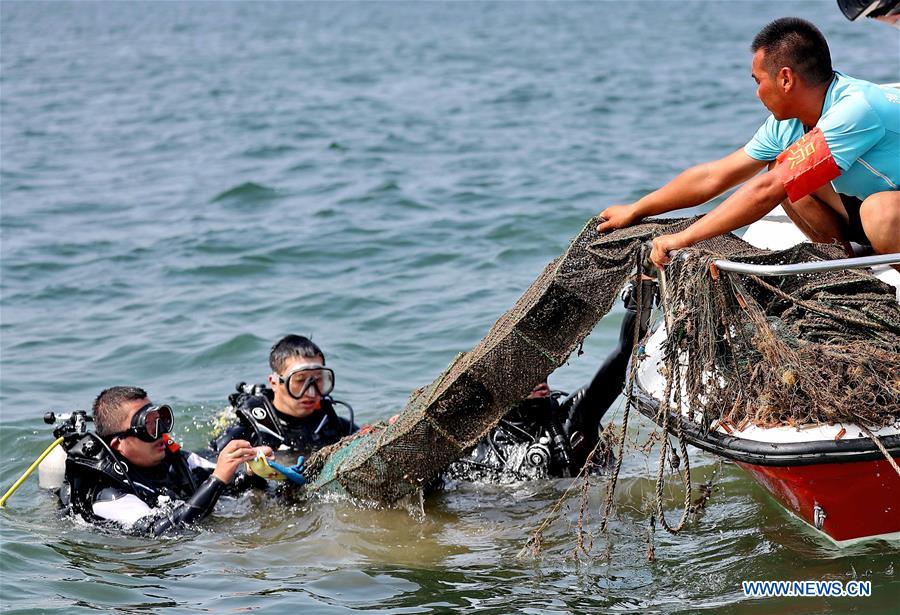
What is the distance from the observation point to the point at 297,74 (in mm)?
26250

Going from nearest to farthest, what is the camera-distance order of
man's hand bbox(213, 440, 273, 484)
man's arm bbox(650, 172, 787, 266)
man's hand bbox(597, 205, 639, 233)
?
man's arm bbox(650, 172, 787, 266) < man's hand bbox(597, 205, 639, 233) < man's hand bbox(213, 440, 273, 484)

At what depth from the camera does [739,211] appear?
446 centimetres

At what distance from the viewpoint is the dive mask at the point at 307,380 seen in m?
6.09

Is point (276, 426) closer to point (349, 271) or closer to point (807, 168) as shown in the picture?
point (807, 168)

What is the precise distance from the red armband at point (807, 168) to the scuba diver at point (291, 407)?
8.86 ft

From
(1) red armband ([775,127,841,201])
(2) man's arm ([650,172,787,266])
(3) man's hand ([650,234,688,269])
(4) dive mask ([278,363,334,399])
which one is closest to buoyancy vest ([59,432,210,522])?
(4) dive mask ([278,363,334,399])

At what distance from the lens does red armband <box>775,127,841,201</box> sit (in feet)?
14.7

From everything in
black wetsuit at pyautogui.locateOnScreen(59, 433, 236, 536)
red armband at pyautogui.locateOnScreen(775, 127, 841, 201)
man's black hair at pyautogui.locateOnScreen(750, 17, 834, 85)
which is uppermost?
man's black hair at pyautogui.locateOnScreen(750, 17, 834, 85)

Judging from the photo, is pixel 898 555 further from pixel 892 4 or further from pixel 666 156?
pixel 666 156

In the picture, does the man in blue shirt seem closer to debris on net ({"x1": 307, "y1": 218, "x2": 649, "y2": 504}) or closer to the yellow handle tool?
debris on net ({"x1": 307, "y1": 218, "x2": 649, "y2": 504})

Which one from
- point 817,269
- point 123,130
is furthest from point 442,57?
point 817,269

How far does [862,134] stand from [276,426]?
3414 millimetres

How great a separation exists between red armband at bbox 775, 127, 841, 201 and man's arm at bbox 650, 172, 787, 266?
4cm

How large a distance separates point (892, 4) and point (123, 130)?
52.3 ft
